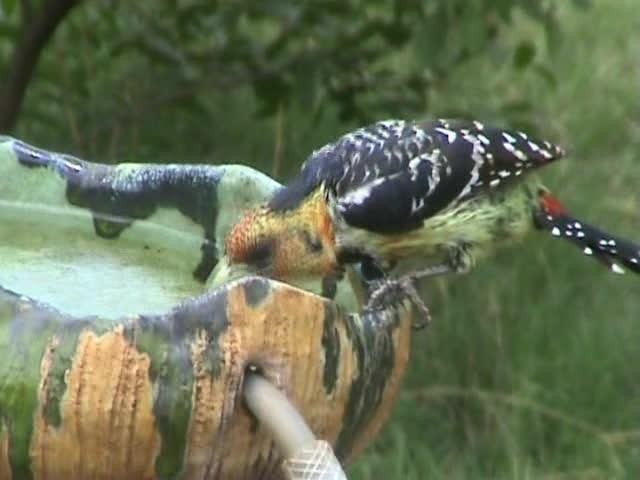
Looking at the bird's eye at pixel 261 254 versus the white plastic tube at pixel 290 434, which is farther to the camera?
the bird's eye at pixel 261 254

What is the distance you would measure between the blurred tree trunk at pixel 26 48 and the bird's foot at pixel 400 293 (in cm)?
154

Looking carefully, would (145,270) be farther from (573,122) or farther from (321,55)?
(573,122)

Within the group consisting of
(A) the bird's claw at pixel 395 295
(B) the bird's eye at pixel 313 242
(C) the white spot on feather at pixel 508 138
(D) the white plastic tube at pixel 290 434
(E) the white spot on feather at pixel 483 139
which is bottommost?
(D) the white plastic tube at pixel 290 434

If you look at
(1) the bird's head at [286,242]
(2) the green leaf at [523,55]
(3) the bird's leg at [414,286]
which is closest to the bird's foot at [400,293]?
(3) the bird's leg at [414,286]

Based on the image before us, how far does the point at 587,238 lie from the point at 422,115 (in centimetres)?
136

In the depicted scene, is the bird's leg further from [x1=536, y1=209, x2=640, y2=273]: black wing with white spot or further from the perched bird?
[x1=536, y1=209, x2=640, y2=273]: black wing with white spot

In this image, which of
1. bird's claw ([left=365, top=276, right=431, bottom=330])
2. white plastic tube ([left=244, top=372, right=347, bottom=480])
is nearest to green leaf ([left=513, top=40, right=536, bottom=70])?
bird's claw ([left=365, top=276, right=431, bottom=330])

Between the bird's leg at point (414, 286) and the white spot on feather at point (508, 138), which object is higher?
the white spot on feather at point (508, 138)

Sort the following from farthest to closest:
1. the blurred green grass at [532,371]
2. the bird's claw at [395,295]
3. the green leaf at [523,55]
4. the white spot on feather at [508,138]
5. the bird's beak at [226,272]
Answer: the green leaf at [523,55] < the blurred green grass at [532,371] < the white spot on feather at [508,138] < the bird's beak at [226,272] < the bird's claw at [395,295]

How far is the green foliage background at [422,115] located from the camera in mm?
3539

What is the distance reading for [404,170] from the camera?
7.99 feet

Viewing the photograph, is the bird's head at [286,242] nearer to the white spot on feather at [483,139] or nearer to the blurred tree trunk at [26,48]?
the white spot on feather at [483,139]

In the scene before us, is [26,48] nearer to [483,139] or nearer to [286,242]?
[483,139]

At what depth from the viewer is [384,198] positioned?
2.45m
